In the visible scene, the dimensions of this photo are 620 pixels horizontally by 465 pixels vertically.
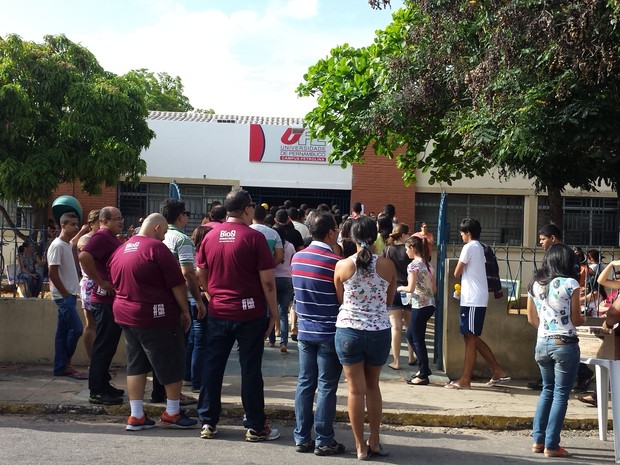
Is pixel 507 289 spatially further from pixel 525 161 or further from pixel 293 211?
pixel 293 211

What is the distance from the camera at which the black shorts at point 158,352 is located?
21.4ft

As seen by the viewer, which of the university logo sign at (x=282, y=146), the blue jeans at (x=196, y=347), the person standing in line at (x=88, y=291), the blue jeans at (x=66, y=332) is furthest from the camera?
the university logo sign at (x=282, y=146)

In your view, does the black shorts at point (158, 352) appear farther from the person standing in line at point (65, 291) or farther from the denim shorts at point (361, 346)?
the person standing in line at point (65, 291)

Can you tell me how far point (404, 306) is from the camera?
9.67 metres

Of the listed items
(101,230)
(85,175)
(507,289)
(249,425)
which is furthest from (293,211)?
(85,175)

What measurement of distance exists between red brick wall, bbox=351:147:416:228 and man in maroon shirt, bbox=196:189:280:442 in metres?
16.7

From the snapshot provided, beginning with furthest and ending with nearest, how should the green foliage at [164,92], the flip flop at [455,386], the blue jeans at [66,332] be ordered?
the green foliage at [164,92] → the flip flop at [455,386] → the blue jeans at [66,332]

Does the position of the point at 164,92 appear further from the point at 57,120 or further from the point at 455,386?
the point at 455,386

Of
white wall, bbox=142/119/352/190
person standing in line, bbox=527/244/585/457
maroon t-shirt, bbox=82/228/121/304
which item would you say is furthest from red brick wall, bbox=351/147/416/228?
person standing in line, bbox=527/244/585/457

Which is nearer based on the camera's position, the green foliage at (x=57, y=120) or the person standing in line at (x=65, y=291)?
the person standing in line at (x=65, y=291)

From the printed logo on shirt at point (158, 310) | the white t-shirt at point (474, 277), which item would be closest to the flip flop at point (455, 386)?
the white t-shirt at point (474, 277)

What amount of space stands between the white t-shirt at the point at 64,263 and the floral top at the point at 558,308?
4.94 m

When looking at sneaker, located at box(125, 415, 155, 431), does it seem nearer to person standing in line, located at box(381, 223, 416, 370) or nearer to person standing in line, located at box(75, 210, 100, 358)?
person standing in line, located at box(75, 210, 100, 358)

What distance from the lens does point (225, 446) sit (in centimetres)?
629
